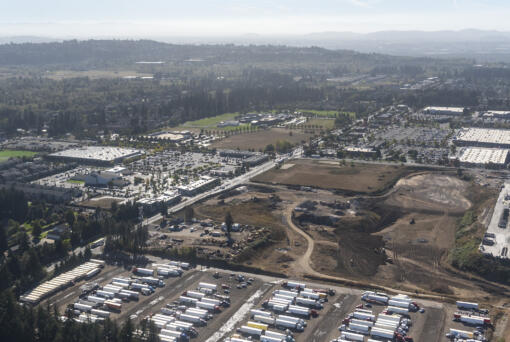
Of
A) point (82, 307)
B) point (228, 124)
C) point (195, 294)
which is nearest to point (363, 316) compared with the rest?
point (195, 294)

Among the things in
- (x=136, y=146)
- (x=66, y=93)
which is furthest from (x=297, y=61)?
(x=136, y=146)

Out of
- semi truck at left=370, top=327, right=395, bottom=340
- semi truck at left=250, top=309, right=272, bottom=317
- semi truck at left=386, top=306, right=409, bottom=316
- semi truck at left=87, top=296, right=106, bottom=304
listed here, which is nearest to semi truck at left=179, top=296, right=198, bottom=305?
semi truck at left=250, top=309, right=272, bottom=317

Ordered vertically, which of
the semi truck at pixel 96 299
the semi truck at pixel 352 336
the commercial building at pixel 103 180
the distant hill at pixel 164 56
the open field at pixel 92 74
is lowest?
the semi truck at pixel 96 299

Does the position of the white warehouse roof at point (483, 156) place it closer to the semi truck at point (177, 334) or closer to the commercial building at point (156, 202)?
the commercial building at point (156, 202)

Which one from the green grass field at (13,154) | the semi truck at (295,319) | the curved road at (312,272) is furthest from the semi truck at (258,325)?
the green grass field at (13,154)

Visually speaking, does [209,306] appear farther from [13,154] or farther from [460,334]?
[13,154]

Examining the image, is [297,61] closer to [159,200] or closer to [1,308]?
[159,200]
